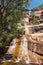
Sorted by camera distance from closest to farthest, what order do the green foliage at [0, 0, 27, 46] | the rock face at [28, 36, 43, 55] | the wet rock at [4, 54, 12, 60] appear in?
1. the green foliage at [0, 0, 27, 46]
2. the wet rock at [4, 54, 12, 60]
3. the rock face at [28, 36, 43, 55]

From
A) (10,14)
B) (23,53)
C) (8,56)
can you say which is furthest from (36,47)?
(10,14)

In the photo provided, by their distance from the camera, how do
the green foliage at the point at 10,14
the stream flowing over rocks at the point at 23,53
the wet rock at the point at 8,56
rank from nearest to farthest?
the green foliage at the point at 10,14
the stream flowing over rocks at the point at 23,53
the wet rock at the point at 8,56

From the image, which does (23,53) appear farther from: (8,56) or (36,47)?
(8,56)

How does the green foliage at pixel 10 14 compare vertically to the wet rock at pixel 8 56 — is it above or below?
above

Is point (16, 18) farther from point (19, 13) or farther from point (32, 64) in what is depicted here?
point (32, 64)

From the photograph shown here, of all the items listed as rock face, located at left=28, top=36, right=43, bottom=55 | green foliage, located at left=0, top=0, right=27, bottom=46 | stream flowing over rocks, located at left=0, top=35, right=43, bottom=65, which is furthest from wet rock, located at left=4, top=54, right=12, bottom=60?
rock face, located at left=28, top=36, right=43, bottom=55

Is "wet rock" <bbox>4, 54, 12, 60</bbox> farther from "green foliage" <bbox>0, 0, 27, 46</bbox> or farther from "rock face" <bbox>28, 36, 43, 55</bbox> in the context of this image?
"rock face" <bbox>28, 36, 43, 55</bbox>

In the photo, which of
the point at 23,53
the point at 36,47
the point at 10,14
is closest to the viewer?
the point at 10,14

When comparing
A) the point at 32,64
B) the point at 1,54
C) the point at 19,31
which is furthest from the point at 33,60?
the point at 19,31

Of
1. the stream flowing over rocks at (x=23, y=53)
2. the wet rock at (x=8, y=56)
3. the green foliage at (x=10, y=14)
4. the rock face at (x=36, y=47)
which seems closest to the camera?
the green foliage at (x=10, y=14)

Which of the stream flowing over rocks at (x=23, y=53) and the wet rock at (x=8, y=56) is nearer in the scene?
the stream flowing over rocks at (x=23, y=53)

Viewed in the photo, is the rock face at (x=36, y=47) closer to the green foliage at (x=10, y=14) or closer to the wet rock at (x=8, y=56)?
the green foliage at (x=10, y=14)

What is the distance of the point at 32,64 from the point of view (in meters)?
28.5

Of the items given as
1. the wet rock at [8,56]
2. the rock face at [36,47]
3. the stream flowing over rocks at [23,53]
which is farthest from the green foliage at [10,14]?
the rock face at [36,47]
